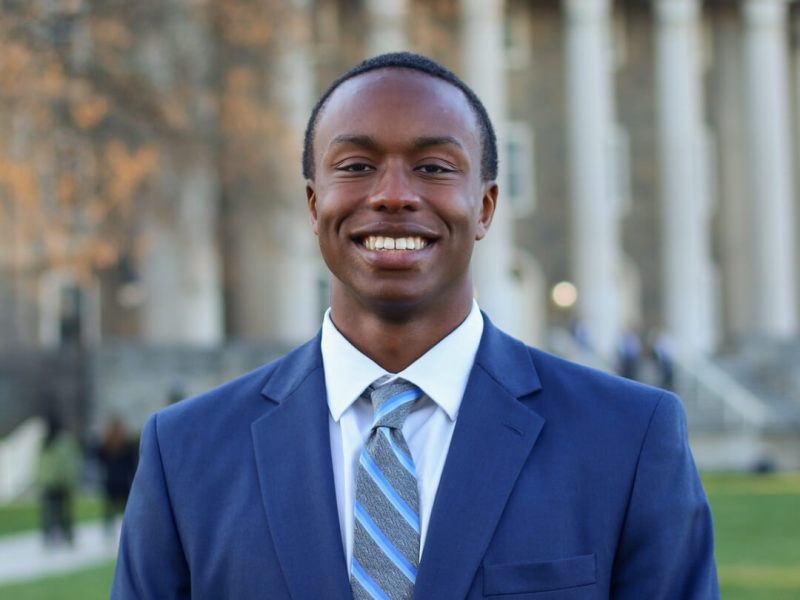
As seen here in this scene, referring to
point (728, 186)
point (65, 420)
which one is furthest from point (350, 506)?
point (728, 186)

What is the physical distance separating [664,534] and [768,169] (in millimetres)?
48524

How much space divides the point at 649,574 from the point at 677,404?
399mm

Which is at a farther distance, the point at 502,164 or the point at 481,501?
the point at 502,164

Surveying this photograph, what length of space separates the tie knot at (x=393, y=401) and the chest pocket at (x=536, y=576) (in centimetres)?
40

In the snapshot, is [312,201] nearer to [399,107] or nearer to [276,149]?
[399,107]

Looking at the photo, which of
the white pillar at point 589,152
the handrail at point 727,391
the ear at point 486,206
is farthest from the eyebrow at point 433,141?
the white pillar at point 589,152

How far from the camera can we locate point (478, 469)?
10.9 ft

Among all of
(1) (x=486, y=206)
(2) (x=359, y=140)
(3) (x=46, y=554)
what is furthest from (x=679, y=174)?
(2) (x=359, y=140)

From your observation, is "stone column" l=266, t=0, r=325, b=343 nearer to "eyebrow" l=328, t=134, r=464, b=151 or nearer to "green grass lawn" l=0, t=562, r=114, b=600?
"green grass lawn" l=0, t=562, r=114, b=600

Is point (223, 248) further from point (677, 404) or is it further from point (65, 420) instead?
point (677, 404)

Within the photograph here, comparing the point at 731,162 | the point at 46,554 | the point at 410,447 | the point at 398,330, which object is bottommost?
the point at 46,554

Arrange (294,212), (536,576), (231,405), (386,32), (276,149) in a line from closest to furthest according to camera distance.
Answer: (536,576)
(231,405)
(276,149)
(294,212)
(386,32)

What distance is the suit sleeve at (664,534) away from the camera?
10.6ft

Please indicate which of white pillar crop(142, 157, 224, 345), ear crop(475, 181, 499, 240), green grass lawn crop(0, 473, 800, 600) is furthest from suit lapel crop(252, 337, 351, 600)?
white pillar crop(142, 157, 224, 345)
